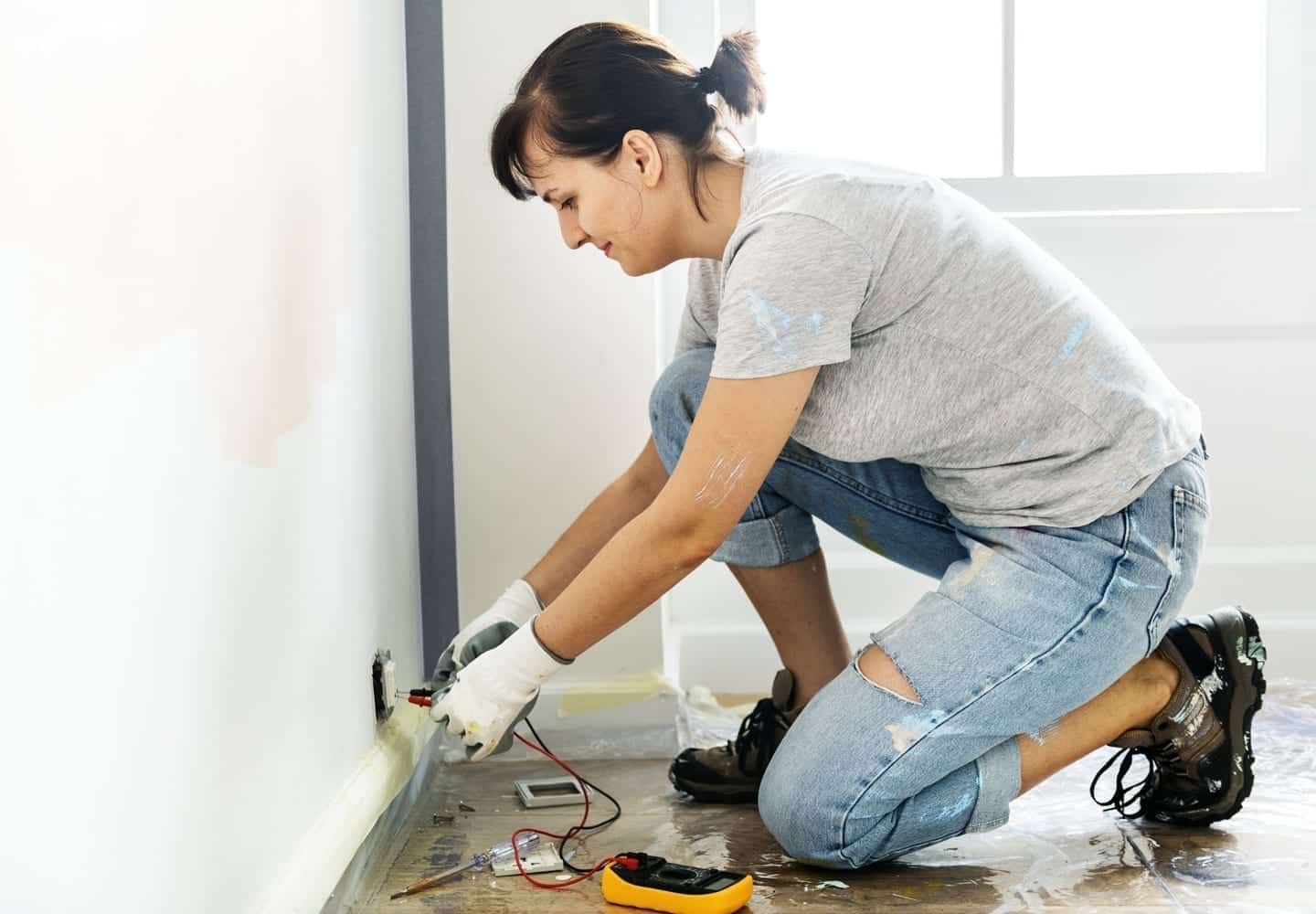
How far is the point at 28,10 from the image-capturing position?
59 cm

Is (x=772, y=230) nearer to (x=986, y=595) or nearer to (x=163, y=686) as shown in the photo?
(x=986, y=595)

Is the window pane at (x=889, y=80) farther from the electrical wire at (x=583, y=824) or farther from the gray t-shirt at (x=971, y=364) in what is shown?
the electrical wire at (x=583, y=824)

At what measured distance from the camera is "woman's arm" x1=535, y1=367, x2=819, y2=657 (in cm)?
109

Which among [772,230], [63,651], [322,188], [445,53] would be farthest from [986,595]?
[445,53]

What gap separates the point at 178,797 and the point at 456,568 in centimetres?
95

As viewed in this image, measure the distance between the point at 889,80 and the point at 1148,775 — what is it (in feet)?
4.17

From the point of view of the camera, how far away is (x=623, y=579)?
1147 millimetres

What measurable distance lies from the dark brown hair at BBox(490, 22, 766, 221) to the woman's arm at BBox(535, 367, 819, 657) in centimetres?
25

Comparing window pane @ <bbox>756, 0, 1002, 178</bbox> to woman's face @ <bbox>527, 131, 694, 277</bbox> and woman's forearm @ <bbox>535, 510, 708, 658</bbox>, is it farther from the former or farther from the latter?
woman's forearm @ <bbox>535, 510, 708, 658</bbox>

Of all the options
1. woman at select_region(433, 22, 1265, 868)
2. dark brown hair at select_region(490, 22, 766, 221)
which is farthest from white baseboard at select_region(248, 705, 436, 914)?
dark brown hair at select_region(490, 22, 766, 221)

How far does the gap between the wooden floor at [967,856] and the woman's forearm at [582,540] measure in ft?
0.89

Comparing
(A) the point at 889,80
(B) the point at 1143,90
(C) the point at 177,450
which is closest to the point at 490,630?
(C) the point at 177,450

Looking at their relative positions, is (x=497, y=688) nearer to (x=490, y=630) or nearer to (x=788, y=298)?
(x=490, y=630)

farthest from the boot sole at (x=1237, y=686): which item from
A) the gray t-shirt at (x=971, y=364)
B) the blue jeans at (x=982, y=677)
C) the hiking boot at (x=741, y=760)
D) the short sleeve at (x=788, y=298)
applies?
the short sleeve at (x=788, y=298)
